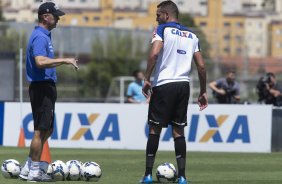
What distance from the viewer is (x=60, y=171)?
1262 cm

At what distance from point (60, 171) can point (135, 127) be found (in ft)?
33.3

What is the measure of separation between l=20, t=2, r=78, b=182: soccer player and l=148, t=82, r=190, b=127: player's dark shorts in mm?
1368

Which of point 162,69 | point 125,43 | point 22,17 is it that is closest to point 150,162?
point 162,69

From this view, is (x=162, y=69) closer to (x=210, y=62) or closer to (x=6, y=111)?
(x=6, y=111)

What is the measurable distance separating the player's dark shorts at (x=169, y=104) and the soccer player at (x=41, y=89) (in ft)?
4.49

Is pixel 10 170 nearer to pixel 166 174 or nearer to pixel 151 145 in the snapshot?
pixel 151 145

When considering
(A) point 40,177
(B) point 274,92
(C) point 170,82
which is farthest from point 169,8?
(B) point 274,92

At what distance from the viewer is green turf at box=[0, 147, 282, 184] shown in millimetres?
13188

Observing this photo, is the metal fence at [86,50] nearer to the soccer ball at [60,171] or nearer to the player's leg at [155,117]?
the soccer ball at [60,171]

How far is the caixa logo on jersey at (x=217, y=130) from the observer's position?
22.5 m

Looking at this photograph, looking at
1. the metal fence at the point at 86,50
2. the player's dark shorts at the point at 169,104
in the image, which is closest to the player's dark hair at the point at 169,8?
the player's dark shorts at the point at 169,104

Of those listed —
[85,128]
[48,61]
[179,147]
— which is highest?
[48,61]

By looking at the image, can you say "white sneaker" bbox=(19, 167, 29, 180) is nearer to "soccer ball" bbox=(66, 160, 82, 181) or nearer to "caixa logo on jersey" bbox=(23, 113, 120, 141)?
"soccer ball" bbox=(66, 160, 82, 181)

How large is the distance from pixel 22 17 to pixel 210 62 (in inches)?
1406
